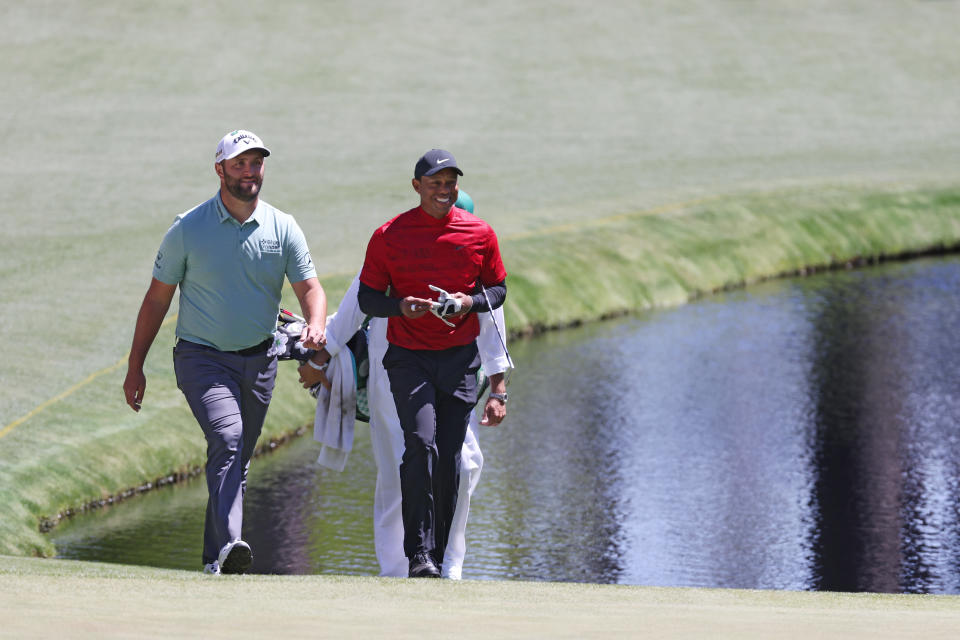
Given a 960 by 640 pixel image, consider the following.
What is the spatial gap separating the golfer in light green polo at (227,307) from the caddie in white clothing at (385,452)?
0.65 m

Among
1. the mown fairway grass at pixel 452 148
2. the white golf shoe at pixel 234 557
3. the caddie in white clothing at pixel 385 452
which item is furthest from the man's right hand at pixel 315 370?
the mown fairway grass at pixel 452 148

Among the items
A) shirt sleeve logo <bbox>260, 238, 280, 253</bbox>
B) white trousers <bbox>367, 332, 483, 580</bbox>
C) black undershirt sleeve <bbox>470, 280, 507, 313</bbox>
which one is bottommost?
white trousers <bbox>367, 332, 483, 580</bbox>

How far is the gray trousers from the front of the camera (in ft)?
29.6

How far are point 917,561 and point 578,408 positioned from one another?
6.26 metres

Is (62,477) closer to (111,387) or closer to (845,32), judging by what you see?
(111,387)

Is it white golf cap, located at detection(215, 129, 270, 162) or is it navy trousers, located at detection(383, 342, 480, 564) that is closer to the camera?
white golf cap, located at detection(215, 129, 270, 162)

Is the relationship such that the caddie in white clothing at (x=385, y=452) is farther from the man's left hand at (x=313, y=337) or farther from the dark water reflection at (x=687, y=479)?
the dark water reflection at (x=687, y=479)

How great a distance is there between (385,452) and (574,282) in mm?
14908

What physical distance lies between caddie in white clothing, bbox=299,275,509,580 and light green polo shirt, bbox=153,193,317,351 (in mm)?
715

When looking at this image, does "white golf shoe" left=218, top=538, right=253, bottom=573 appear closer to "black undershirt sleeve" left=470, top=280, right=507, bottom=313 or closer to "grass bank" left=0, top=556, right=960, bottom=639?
"grass bank" left=0, top=556, right=960, bottom=639

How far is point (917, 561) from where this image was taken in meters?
12.3

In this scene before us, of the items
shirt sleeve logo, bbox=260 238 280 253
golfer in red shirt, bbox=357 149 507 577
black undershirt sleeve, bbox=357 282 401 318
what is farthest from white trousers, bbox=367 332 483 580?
shirt sleeve logo, bbox=260 238 280 253

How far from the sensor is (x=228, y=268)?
29.6 ft

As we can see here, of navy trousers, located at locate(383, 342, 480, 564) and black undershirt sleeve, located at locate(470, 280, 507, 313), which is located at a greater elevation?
black undershirt sleeve, located at locate(470, 280, 507, 313)
